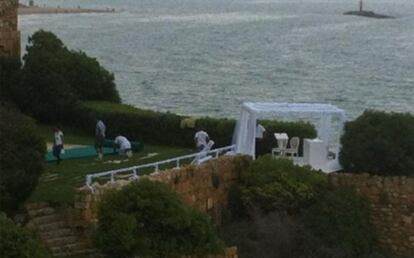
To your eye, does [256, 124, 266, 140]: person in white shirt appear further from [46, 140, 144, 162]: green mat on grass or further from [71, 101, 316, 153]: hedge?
[46, 140, 144, 162]: green mat on grass

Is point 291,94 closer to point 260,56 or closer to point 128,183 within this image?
point 260,56

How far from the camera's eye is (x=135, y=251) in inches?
691

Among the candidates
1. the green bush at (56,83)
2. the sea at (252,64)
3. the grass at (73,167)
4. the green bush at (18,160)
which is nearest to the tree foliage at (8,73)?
the green bush at (56,83)

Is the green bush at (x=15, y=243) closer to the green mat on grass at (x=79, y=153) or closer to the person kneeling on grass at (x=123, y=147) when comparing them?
the green mat on grass at (x=79, y=153)

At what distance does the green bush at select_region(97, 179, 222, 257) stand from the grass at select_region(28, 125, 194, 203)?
6.04ft

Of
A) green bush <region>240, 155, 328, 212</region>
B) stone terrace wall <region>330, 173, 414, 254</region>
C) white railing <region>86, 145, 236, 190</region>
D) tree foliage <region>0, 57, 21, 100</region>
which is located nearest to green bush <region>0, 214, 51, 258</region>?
white railing <region>86, 145, 236, 190</region>

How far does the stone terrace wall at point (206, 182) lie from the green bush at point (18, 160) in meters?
1.32

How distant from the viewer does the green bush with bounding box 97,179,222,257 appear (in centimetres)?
1742

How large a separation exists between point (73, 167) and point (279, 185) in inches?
189

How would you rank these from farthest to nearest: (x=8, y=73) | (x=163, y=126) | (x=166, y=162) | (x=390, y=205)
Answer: (x=8, y=73) < (x=163, y=126) < (x=390, y=205) < (x=166, y=162)

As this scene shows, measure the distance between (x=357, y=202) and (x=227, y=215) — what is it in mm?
2898

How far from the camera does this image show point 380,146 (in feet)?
76.3

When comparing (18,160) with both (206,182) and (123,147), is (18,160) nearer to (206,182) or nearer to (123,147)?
(206,182)

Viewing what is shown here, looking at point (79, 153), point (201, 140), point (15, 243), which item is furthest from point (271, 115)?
point (15, 243)
